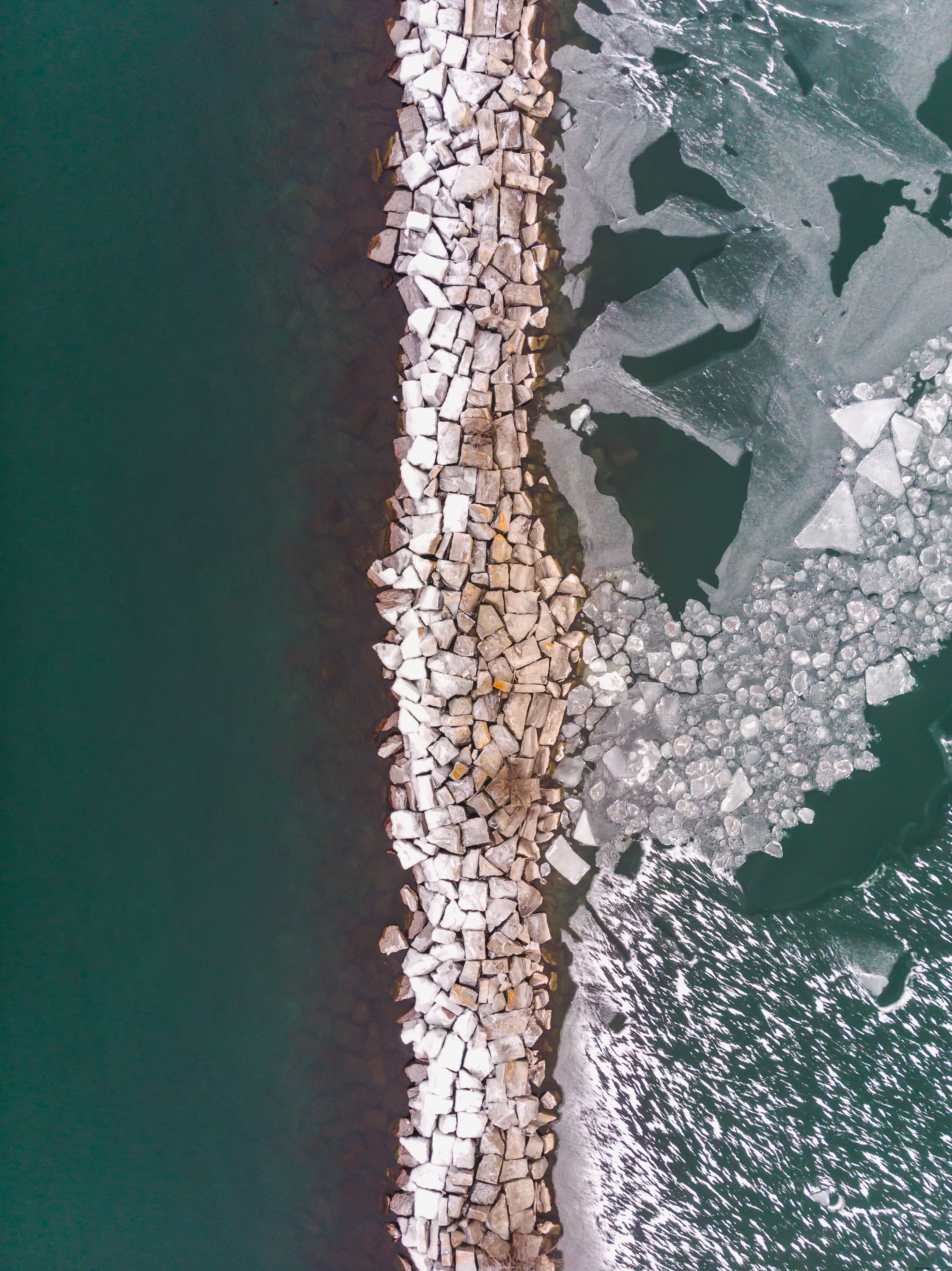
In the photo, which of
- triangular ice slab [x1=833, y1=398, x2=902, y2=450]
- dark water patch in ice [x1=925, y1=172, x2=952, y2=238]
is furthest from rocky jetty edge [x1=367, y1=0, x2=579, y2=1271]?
dark water patch in ice [x1=925, y1=172, x2=952, y2=238]

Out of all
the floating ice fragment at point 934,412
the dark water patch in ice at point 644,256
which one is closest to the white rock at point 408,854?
the dark water patch in ice at point 644,256

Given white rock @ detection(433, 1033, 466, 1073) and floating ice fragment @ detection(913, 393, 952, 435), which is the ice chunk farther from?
white rock @ detection(433, 1033, 466, 1073)

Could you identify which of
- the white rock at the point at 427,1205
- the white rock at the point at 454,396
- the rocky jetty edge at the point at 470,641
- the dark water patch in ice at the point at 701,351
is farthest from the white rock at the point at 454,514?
the white rock at the point at 427,1205

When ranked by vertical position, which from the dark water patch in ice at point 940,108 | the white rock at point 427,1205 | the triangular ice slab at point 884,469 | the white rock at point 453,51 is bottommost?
the white rock at point 427,1205

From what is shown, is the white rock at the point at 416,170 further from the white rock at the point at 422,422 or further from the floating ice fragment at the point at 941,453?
the floating ice fragment at the point at 941,453

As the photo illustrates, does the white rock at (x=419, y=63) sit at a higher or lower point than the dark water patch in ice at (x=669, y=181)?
lower
